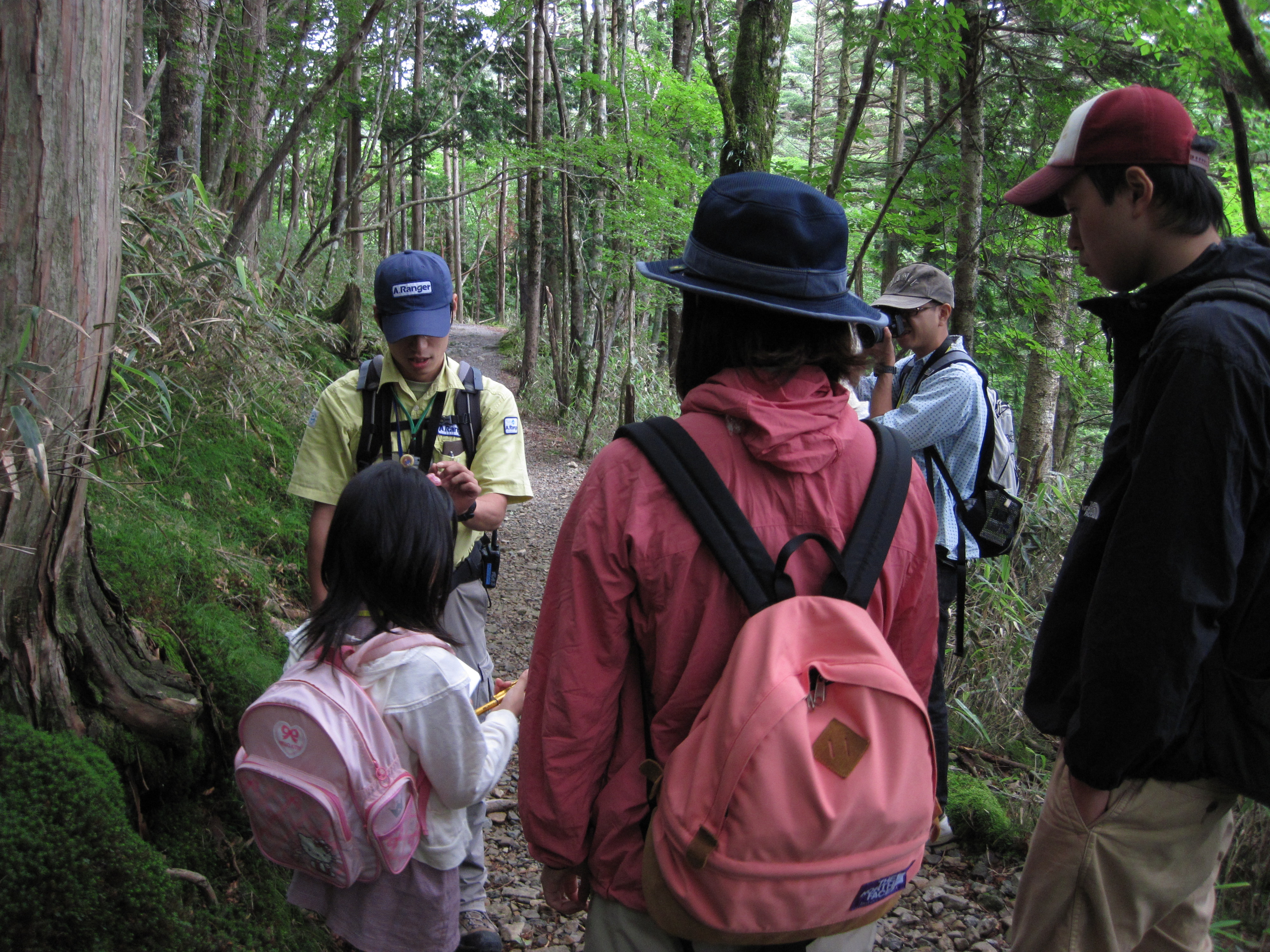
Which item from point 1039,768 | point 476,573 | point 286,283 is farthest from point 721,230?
point 286,283

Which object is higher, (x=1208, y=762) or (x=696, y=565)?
(x=696, y=565)

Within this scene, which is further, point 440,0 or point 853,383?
point 440,0

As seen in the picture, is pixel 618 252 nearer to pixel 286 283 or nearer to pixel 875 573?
pixel 286 283

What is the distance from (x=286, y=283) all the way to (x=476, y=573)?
20.4ft

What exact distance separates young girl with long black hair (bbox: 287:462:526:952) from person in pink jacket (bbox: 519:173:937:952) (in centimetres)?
49

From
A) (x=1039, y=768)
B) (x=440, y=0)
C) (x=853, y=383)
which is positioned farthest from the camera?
(x=440, y=0)

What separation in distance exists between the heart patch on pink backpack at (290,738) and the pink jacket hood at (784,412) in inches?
45.2

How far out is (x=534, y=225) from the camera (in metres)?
15.5

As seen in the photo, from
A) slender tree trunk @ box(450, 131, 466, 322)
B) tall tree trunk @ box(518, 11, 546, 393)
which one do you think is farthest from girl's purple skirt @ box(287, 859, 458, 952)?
slender tree trunk @ box(450, 131, 466, 322)

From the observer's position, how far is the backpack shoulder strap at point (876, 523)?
1456 mm

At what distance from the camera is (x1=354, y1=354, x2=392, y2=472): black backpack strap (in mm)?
2955

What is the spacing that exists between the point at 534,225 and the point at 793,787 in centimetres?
1533

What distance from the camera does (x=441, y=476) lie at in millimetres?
2719

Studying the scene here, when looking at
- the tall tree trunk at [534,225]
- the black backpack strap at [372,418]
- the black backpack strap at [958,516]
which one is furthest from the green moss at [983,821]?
the tall tree trunk at [534,225]
